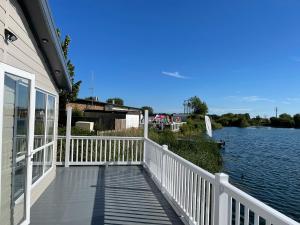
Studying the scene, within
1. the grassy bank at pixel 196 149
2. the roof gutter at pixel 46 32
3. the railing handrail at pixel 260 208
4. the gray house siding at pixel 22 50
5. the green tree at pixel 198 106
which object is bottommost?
the grassy bank at pixel 196 149

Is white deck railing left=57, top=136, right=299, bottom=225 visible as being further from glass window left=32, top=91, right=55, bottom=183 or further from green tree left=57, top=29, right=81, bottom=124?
green tree left=57, top=29, right=81, bottom=124

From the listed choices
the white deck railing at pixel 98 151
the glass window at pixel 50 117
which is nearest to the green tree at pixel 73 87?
the white deck railing at pixel 98 151

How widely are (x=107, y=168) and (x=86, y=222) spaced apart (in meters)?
4.13

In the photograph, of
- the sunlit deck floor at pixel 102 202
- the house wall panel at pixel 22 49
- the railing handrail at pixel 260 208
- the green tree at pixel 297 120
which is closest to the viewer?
the railing handrail at pixel 260 208

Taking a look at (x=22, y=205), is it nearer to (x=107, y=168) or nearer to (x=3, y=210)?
(x=3, y=210)

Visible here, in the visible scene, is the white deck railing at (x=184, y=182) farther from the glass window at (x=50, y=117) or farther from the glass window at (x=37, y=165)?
the glass window at (x=37, y=165)

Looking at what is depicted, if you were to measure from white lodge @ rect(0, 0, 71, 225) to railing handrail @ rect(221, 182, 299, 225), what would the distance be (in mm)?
2214

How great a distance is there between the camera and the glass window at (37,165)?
195 inches

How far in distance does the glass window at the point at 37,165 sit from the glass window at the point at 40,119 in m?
0.17

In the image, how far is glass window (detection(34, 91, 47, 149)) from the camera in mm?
4866

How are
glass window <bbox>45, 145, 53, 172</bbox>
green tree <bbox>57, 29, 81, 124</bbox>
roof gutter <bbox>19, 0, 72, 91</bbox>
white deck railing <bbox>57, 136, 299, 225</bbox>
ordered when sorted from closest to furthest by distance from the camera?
white deck railing <bbox>57, 136, 299, 225</bbox>, roof gutter <bbox>19, 0, 72, 91</bbox>, glass window <bbox>45, 145, 53, 172</bbox>, green tree <bbox>57, 29, 81, 124</bbox>

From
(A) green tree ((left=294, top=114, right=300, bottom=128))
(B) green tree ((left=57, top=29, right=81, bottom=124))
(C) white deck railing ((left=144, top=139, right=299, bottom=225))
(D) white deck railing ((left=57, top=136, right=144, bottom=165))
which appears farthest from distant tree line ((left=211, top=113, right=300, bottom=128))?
(C) white deck railing ((left=144, top=139, right=299, bottom=225))

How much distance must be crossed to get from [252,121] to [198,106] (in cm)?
2362

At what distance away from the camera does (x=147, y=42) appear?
902 inches
